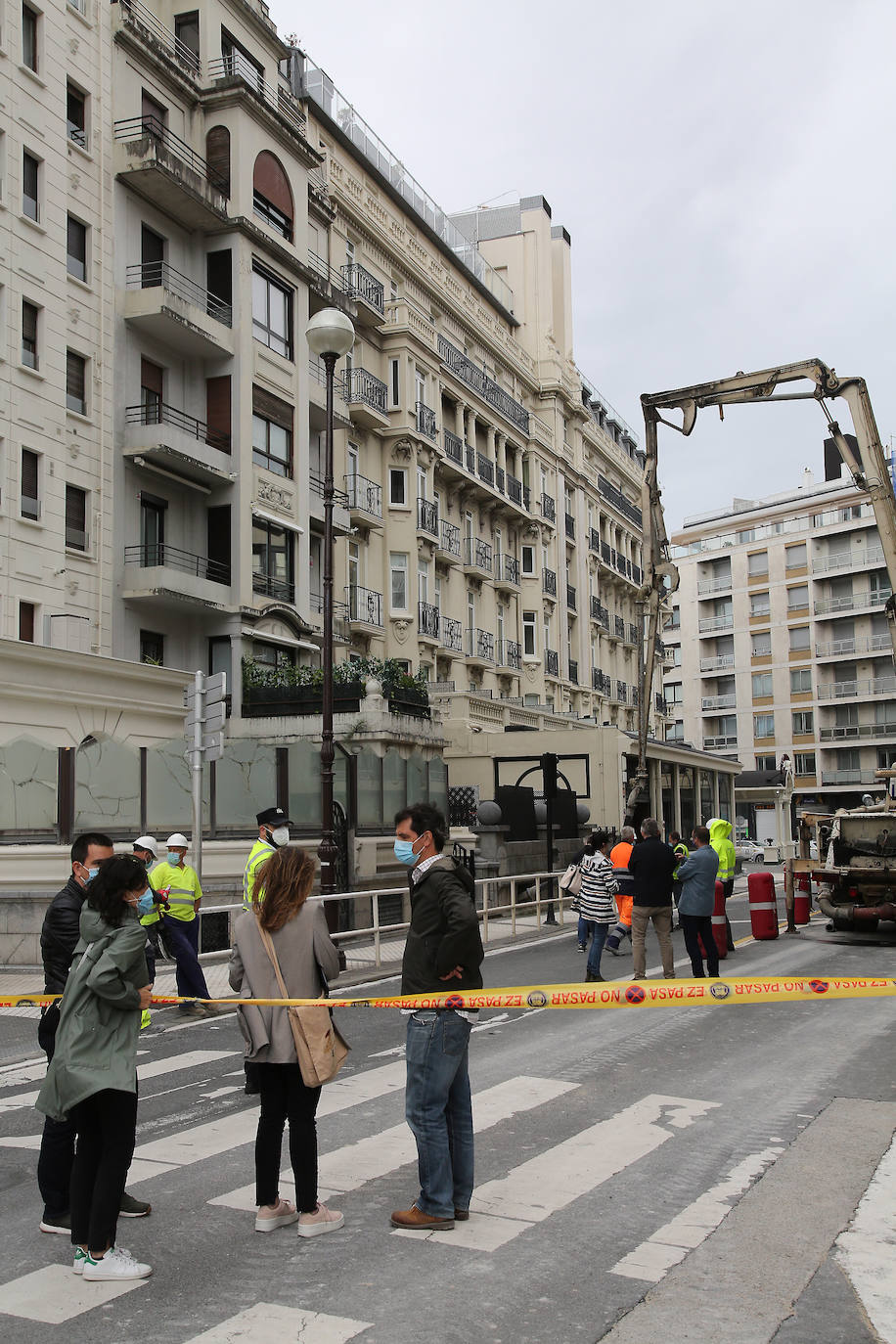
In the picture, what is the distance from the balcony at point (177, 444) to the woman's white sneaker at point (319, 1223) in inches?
825

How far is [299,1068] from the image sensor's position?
5176 millimetres

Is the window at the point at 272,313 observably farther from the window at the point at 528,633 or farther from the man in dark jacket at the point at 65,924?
the man in dark jacket at the point at 65,924

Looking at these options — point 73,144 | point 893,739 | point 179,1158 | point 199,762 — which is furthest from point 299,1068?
point 893,739

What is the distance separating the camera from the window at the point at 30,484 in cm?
2222

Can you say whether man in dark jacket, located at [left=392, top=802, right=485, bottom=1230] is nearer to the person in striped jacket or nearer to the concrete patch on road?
the concrete patch on road

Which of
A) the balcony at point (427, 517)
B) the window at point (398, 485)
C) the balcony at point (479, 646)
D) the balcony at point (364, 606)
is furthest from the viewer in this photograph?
the balcony at point (479, 646)

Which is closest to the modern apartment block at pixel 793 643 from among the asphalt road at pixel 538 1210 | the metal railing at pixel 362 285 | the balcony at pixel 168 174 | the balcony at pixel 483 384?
the balcony at pixel 483 384

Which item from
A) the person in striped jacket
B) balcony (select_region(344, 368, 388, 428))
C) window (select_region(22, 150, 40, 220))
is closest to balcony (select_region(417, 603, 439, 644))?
balcony (select_region(344, 368, 388, 428))

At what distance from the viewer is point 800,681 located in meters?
76.4

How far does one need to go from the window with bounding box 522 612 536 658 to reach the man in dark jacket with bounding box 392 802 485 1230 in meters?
40.4

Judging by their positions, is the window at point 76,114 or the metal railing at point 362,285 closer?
the window at point 76,114

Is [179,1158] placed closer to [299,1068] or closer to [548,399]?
[299,1068]

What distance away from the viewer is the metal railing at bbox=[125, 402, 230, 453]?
83.0 ft

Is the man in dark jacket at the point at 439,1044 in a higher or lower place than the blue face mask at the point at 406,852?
lower
